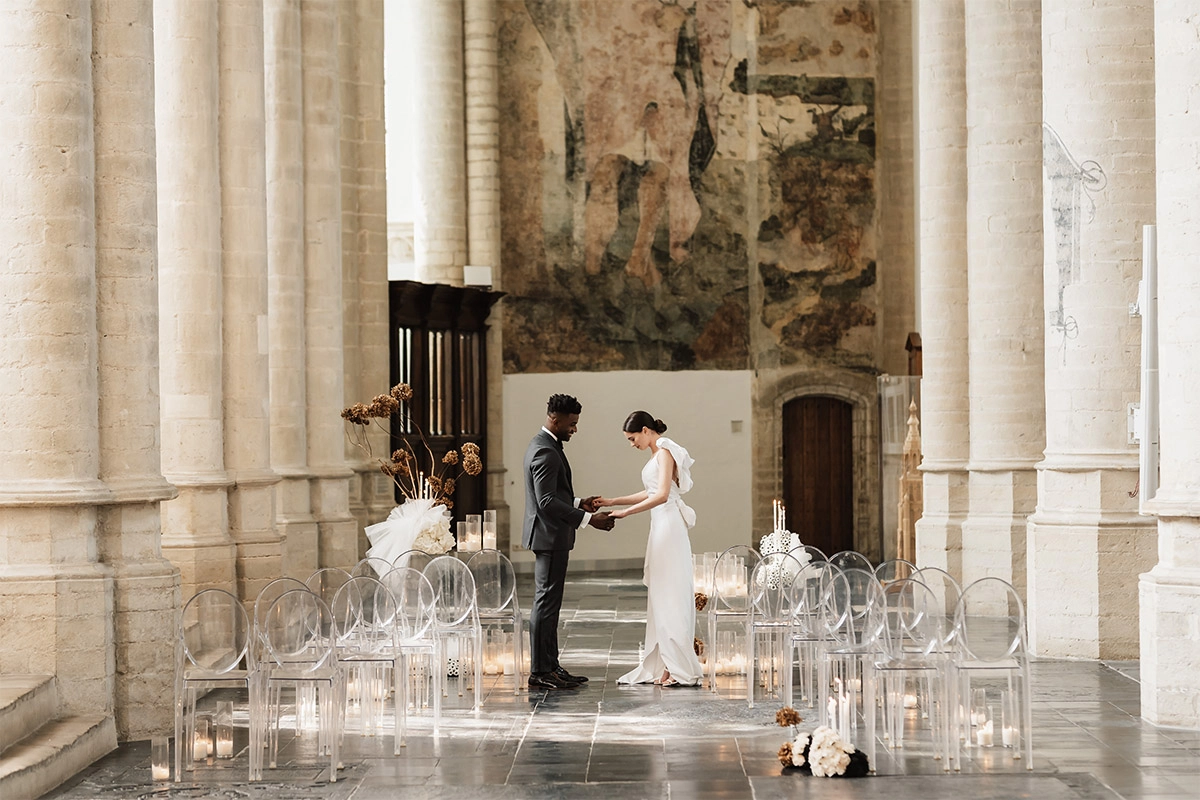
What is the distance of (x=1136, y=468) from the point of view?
10297mm

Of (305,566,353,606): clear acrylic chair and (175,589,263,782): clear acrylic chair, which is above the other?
(305,566,353,606): clear acrylic chair

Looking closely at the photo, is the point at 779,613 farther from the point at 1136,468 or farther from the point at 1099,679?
the point at 1136,468

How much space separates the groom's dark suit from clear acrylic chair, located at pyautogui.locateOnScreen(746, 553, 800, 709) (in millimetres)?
1152

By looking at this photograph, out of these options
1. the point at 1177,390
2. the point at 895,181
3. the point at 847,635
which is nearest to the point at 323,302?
the point at 847,635

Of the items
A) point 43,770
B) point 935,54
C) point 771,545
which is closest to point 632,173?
point 935,54

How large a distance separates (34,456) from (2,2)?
7.35ft

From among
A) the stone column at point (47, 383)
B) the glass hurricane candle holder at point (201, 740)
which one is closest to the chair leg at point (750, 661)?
the glass hurricane candle holder at point (201, 740)

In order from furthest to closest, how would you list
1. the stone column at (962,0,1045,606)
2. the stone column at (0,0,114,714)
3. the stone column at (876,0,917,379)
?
the stone column at (876,0,917,379), the stone column at (962,0,1045,606), the stone column at (0,0,114,714)

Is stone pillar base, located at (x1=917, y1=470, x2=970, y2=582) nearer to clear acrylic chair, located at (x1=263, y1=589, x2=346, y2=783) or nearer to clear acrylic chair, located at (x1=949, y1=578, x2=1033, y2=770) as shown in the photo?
clear acrylic chair, located at (x1=949, y1=578, x2=1033, y2=770)

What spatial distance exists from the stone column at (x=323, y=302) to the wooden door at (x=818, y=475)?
9783 mm

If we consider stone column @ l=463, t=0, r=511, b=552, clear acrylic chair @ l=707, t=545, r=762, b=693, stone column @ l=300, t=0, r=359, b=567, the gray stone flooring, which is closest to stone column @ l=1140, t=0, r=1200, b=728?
the gray stone flooring

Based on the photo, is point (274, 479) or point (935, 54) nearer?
point (274, 479)

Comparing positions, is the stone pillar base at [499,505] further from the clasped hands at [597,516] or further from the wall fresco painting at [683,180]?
the clasped hands at [597,516]

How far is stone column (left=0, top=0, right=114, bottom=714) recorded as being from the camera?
748 cm
